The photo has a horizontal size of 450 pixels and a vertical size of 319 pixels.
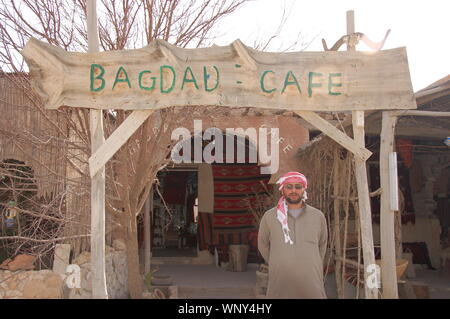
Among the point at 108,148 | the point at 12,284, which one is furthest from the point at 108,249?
the point at 108,148

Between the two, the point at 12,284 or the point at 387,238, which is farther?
the point at 12,284

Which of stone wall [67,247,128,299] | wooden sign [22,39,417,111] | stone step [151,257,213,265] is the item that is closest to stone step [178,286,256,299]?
stone wall [67,247,128,299]

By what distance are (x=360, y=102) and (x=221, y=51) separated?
145 centimetres

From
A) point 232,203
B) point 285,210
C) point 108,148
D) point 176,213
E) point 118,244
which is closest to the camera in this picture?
point 285,210

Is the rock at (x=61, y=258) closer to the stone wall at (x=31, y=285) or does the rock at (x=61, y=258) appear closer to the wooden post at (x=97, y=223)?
the stone wall at (x=31, y=285)

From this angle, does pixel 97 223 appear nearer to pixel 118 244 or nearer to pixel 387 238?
pixel 387 238

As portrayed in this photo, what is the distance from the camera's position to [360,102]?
4512 mm

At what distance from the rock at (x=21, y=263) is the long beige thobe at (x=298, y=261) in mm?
4287

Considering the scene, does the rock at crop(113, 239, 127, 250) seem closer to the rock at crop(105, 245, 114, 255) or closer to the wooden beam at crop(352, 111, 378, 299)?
the rock at crop(105, 245, 114, 255)

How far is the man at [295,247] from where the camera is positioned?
3.84 m

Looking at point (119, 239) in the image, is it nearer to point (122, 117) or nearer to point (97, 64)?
point (122, 117)

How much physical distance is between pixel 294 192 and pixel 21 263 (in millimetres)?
4718

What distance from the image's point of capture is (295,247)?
12.6ft

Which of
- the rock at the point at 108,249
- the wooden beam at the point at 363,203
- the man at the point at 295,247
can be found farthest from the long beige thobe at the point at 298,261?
the rock at the point at 108,249
